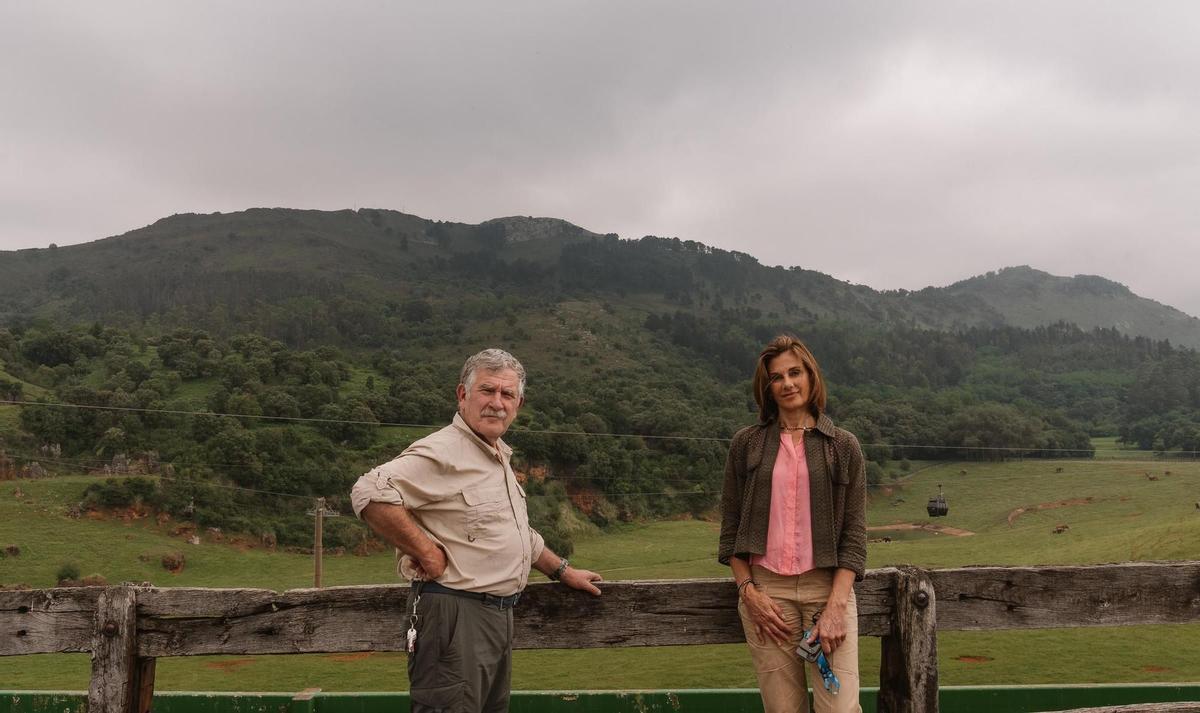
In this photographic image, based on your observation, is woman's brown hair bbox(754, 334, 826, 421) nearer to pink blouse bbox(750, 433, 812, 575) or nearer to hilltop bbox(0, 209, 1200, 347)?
pink blouse bbox(750, 433, 812, 575)

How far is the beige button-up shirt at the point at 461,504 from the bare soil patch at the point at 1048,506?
46.8m

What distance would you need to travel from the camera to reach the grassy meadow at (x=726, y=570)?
33.2 feet

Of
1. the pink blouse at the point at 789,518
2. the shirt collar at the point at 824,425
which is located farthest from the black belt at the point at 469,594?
the shirt collar at the point at 824,425

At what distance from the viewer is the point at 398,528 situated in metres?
2.58

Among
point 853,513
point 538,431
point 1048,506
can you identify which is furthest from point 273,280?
point 853,513

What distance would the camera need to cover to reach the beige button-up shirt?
8.75 ft

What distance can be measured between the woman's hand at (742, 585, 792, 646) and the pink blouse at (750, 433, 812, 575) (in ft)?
0.36

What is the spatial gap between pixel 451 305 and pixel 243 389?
239 feet

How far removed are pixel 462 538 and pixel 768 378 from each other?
3.99 feet

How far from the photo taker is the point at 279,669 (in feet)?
38.9

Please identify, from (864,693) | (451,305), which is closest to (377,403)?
(864,693)

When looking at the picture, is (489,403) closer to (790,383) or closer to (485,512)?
(485,512)

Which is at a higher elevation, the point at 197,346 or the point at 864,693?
the point at 197,346

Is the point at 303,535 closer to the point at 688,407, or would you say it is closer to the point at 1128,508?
the point at 1128,508
